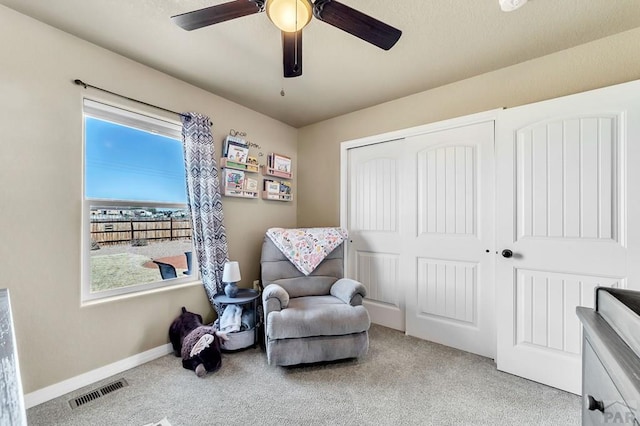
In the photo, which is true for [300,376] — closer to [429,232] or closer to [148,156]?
[429,232]

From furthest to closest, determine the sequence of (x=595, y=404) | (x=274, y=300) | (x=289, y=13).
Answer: (x=274, y=300) < (x=289, y=13) < (x=595, y=404)

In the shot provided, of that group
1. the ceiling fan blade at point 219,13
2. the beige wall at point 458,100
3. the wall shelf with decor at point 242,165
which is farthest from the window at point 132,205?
the beige wall at point 458,100

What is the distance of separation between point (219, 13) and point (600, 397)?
6.46ft

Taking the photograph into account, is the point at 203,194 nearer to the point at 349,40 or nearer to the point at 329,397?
the point at 349,40

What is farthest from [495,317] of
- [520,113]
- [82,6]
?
[82,6]

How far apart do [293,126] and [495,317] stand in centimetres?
301

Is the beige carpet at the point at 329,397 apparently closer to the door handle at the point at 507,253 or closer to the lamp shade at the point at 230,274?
the lamp shade at the point at 230,274

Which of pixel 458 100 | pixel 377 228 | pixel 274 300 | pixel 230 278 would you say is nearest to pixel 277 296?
pixel 274 300

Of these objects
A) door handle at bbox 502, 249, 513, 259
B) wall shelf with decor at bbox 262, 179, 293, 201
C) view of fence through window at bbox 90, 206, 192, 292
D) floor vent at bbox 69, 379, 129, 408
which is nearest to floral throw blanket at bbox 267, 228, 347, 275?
wall shelf with decor at bbox 262, 179, 293, 201

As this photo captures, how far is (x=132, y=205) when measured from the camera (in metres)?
2.22

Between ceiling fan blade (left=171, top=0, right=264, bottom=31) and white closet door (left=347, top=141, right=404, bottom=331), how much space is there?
1965 millimetres

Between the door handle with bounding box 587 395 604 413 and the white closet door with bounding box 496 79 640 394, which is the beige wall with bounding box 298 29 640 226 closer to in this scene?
the white closet door with bounding box 496 79 640 394

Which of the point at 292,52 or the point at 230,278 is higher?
the point at 292,52

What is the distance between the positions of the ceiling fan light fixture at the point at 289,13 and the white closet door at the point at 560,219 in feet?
5.63
